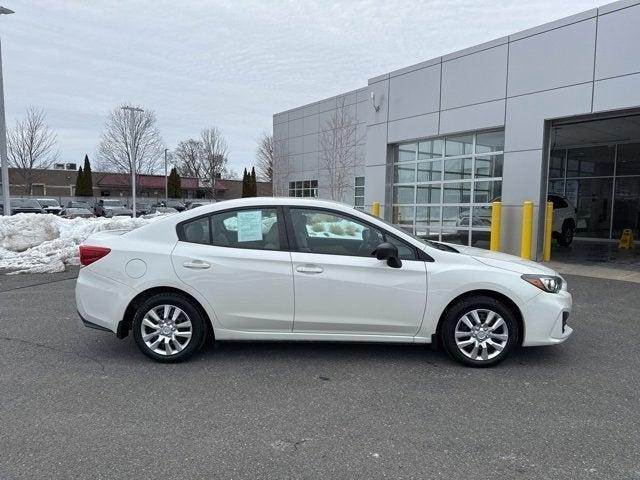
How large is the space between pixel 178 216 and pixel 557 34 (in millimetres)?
10610

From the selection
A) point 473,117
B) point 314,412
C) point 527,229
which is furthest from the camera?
point 473,117

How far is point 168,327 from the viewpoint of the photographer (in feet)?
15.5

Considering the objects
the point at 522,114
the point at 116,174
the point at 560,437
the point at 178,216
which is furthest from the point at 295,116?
the point at 116,174

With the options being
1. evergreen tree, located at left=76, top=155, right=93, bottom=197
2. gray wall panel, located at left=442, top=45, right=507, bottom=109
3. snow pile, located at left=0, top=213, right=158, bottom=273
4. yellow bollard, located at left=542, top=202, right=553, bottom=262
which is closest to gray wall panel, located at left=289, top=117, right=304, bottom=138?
gray wall panel, located at left=442, top=45, right=507, bottom=109

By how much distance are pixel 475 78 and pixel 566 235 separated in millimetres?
6668

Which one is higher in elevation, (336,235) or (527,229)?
(336,235)

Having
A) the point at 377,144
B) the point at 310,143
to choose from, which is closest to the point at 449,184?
the point at 377,144

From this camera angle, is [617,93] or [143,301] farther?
[617,93]

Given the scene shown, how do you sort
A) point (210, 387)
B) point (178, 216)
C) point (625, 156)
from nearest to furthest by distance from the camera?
point (210, 387) → point (178, 216) → point (625, 156)

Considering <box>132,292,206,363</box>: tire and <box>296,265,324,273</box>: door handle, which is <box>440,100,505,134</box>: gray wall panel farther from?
<box>132,292,206,363</box>: tire

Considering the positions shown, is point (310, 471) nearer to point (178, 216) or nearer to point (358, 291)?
point (358, 291)

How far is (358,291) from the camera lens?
4.59 meters

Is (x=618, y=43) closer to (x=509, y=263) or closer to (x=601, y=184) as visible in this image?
(x=509, y=263)

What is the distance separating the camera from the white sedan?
4594 millimetres
